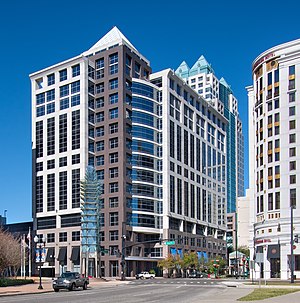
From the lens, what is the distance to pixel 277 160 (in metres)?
83.7

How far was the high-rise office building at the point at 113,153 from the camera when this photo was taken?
4596 inches

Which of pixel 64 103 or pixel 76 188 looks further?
pixel 64 103

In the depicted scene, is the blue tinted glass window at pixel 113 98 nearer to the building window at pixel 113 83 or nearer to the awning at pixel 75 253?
the building window at pixel 113 83

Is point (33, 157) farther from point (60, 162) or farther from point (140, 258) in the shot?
point (140, 258)

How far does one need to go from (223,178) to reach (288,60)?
83256 mm

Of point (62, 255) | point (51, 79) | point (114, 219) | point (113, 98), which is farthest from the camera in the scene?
point (51, 79)

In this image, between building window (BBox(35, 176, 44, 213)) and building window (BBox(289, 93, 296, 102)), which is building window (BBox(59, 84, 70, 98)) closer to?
building window (BBox(35, 176, 44, 213))

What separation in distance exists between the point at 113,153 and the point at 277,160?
4504 centimetres

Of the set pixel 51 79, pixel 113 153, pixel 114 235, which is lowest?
pixel 114 235

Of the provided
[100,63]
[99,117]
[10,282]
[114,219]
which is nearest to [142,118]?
[99,117]

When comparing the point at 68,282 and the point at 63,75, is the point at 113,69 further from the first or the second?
the point at 68,282

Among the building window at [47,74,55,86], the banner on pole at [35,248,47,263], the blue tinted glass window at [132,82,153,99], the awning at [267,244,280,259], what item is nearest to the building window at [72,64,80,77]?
the building window at [47,74,55,86]

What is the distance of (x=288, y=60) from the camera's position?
82.9m

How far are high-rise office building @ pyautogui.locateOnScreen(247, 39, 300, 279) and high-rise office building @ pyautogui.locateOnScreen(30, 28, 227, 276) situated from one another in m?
34.7
